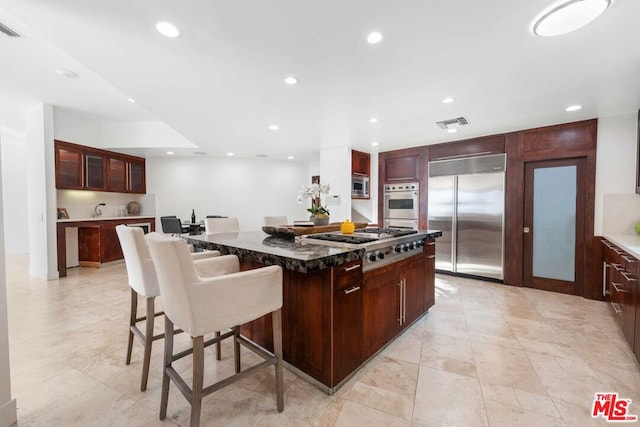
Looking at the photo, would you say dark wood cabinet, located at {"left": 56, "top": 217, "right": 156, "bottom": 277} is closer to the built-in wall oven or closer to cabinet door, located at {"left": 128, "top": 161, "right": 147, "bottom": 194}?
cabinet door, located at {"left": 128, "top": 161, "right": 147, "bottom": 194}

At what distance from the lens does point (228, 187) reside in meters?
7.08

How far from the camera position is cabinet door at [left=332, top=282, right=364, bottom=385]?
1.69m

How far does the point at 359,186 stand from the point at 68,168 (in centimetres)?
531

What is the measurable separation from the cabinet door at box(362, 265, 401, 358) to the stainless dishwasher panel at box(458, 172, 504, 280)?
2686mm

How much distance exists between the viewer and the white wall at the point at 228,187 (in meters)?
6.59

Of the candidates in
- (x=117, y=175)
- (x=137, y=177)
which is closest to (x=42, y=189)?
(x=117, y=175)

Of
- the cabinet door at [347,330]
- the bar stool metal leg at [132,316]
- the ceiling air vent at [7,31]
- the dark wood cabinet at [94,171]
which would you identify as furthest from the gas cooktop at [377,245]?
the dark wood cabinet at [94,171]

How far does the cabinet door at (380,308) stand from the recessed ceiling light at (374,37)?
165cm

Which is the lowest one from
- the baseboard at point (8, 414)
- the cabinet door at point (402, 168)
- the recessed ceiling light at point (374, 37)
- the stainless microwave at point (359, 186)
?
the baseboard at point (8, 414)

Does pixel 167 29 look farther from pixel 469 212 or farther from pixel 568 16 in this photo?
pixel 469 212

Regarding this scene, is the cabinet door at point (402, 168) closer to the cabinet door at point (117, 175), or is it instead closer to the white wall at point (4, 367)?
the white wall at point (4, 367)

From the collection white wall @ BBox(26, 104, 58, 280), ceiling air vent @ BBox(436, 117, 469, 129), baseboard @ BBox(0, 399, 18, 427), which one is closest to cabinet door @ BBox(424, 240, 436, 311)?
ceiling air vent @ BBox(436, 117, 469, 129)

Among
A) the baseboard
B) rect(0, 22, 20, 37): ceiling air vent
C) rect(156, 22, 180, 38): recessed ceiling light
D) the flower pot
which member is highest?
rect(0, 22, 20, 37): ceiling air vent

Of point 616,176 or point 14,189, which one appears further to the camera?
point 14,189
